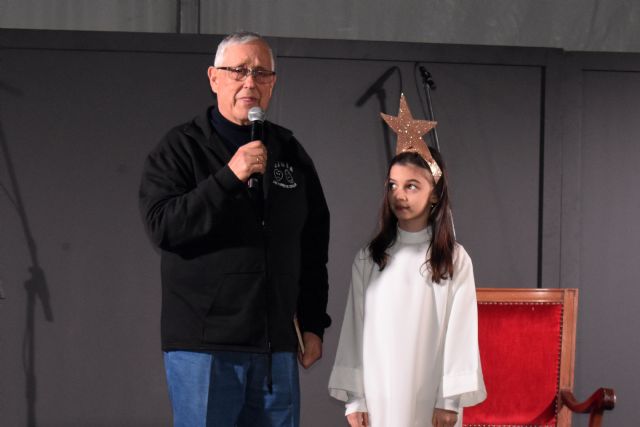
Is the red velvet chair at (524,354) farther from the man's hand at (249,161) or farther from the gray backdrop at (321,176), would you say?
the man's hand at (249,161)


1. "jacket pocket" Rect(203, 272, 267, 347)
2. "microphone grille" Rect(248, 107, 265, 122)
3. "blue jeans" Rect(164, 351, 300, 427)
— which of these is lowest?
"blue jeans" Rect(164, 351, 300, 427)

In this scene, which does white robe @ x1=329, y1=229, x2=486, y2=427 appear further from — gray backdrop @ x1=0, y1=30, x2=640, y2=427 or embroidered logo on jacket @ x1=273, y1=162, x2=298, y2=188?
gray backdrop @ x1=0, y1=30, x2=640, y2=427

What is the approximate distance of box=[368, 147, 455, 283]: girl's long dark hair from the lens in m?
2.25

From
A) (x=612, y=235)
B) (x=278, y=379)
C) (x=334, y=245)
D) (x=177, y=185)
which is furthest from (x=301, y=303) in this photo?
(x=612, y=235)

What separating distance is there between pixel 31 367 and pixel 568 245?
97.6 inches

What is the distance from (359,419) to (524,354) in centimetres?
82

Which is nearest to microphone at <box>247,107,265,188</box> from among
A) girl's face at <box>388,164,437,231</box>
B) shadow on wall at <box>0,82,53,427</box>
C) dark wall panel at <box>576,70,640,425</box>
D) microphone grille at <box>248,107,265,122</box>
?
microphone grille at <box>248,107,265,122</box>

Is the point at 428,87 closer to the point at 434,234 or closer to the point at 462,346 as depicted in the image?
the point at 434,234

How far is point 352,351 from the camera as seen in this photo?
2.31m

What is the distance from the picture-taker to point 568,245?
3.79 m

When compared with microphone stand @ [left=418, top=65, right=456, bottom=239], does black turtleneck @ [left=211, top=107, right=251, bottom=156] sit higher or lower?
lower

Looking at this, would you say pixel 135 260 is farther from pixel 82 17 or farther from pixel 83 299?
pixel 82 17

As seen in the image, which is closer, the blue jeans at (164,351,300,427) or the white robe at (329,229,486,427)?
the blue jeans at (164,351,300,427)

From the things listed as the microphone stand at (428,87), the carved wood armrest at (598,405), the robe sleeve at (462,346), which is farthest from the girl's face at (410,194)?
the microphone stand at (428,87)
